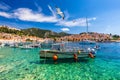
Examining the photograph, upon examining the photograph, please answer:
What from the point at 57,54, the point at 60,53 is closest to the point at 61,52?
the point at 60,53

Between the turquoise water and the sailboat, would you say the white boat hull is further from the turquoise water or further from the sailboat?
the turquoise water

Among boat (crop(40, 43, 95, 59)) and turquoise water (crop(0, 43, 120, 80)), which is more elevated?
boat (crop(40, 43, 95, 59))

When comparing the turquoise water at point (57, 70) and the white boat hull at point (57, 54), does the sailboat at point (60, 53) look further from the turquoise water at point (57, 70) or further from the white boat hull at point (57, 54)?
the turquoise water at point (57, 70)

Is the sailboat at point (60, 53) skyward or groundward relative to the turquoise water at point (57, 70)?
skyward

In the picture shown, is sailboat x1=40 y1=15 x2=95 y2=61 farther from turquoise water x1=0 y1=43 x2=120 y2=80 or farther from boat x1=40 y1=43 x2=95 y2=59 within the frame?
turquoise water x1=0 y1=43 x2=120 y2=80

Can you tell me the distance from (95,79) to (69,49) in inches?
542

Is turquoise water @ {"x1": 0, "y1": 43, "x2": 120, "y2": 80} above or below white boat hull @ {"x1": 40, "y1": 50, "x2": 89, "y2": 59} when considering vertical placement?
below

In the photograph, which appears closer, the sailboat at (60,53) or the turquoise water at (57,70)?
the turquoise water at (57,70)

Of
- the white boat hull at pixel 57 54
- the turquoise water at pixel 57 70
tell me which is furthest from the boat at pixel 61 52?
the turquoise water at pixel 57 70

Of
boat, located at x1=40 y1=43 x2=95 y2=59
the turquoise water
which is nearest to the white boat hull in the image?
boat, located at x1=40 y1=43 x2=95 y2=59

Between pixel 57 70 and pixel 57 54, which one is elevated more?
pixel 57 54

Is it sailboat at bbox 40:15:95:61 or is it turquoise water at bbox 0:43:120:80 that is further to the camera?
sailboat at bbox 40:15:95:61

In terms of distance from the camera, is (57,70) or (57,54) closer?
(57,70)

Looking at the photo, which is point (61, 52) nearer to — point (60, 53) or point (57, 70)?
point (60, 53)
